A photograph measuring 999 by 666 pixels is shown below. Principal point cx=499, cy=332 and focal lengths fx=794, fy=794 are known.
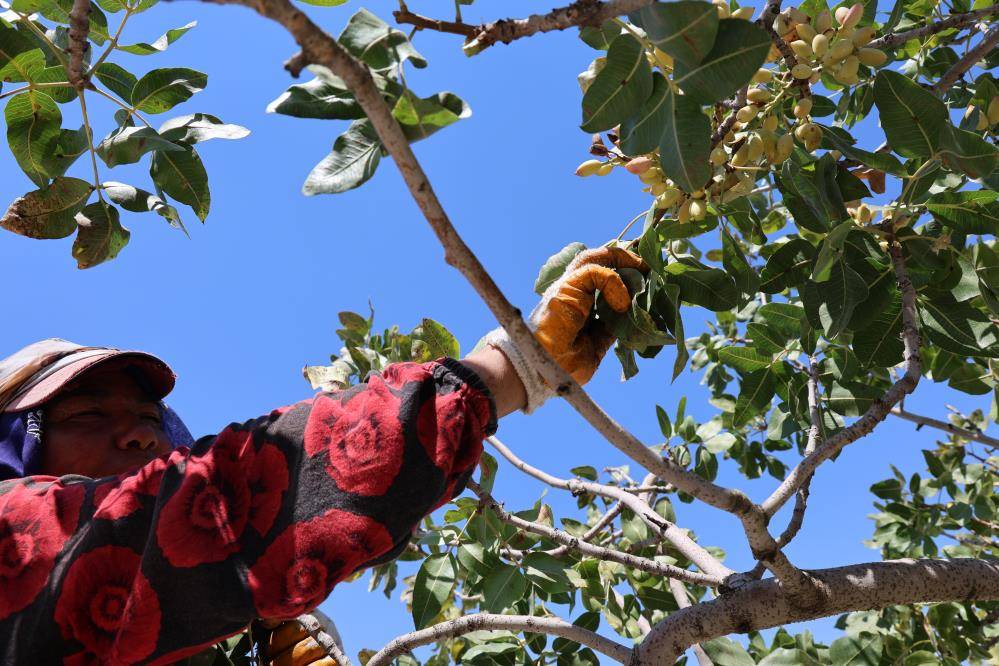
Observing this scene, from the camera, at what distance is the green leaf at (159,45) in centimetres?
183

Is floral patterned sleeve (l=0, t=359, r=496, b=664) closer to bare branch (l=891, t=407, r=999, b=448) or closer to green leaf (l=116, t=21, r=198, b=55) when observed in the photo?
green leaf (l=116, t=21, r=198, b=55)

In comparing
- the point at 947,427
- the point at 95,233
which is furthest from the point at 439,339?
the point at 947,427

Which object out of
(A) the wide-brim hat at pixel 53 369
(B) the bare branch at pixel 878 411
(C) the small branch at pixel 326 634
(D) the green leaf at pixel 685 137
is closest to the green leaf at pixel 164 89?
(A) the wide-brim hat at pixel 53 369

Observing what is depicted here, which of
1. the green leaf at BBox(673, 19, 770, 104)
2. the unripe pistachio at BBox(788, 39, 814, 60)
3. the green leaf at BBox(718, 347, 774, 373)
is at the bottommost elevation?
the green leaf at BBox(673, 19, 770, 104)

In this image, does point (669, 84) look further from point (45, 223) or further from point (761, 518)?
point (45, 223)

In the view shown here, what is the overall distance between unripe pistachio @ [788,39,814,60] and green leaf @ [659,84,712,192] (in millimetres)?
507

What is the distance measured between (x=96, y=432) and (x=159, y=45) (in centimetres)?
92

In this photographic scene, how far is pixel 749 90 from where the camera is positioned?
1704mm

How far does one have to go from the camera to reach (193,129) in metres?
1.80

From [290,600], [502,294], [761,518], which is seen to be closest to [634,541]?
[761,518]

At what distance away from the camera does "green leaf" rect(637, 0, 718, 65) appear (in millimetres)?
1098

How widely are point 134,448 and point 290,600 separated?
809mm

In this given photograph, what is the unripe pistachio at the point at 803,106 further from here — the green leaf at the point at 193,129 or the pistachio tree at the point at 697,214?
the green leaf at the point at 193,129

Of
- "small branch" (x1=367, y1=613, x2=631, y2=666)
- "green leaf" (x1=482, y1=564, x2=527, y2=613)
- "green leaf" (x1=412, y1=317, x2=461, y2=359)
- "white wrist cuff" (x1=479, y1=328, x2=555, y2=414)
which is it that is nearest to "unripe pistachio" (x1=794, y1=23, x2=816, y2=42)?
"white wrist cuff" (x1=479, y1=328, x2=555, y2=414)
